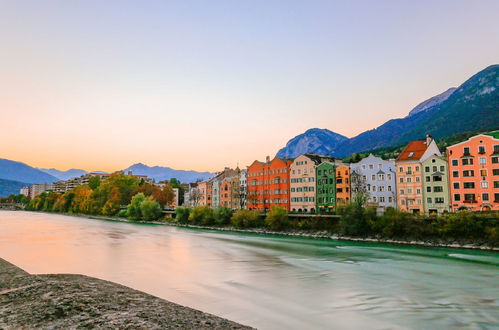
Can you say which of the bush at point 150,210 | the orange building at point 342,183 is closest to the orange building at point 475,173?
the orange building at point 342,183

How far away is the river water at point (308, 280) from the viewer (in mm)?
16234

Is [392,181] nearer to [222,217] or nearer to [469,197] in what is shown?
[469,197]

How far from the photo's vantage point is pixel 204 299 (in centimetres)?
1900

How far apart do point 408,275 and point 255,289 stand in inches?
480

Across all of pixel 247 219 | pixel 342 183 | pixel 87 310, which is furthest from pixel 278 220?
pixel 87 310

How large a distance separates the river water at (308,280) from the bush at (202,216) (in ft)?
118

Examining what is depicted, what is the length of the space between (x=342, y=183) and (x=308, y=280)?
170 feet

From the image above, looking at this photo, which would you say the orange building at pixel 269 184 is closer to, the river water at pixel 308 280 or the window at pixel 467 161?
the window at pixel 467 161

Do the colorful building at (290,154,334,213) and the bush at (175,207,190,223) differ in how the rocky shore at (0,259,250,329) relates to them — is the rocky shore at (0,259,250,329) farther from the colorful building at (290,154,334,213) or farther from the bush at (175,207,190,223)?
the bush at (175,207,190,223)

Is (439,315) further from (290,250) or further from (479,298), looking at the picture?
(290,250)

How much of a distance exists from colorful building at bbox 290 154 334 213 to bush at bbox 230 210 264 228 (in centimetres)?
1371

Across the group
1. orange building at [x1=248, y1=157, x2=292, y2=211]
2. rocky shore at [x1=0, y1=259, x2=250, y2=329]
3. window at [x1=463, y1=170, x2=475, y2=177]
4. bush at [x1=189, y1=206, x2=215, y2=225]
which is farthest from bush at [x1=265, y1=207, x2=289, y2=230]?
rocky shore at [x1=0, y1=259, x2=250, y2=329]

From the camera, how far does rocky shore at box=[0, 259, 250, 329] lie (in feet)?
34.2

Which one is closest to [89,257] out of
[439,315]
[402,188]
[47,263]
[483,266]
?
→ [47,263]
